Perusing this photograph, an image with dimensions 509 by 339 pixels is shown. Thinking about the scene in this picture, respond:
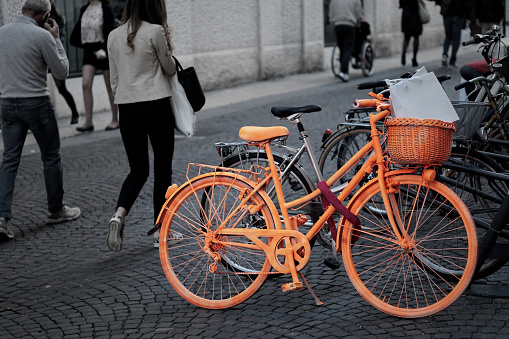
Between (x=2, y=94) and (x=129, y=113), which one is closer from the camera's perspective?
(x=129, y=113)

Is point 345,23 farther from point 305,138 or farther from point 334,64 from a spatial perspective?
point 305,138

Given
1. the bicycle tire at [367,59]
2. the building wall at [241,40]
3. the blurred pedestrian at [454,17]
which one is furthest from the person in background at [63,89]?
the blurred pedestrian at [454,17]

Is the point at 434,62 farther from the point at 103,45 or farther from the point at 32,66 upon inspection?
the point at 32,66

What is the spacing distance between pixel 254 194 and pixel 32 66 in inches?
106

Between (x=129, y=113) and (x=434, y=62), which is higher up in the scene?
(x=129, y=113)

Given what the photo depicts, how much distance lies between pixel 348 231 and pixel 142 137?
196 centimetres

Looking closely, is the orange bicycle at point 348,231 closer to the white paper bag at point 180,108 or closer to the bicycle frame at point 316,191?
the bicycle frame at point 316,191

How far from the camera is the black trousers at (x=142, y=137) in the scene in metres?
5.61

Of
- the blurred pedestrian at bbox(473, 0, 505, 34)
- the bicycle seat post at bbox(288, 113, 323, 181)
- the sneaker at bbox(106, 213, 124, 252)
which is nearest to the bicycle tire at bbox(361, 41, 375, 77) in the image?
the blurred pedestrian at bbox(473, 0, 505, 34)

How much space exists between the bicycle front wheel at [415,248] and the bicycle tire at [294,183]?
0.31 metres

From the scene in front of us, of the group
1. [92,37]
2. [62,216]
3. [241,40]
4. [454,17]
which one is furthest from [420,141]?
[454,17]

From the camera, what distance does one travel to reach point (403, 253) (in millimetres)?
4352

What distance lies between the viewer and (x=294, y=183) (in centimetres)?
482

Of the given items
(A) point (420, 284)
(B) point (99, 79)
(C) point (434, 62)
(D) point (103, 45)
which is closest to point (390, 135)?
(A) point (420, 284)
